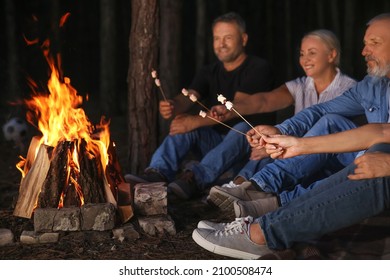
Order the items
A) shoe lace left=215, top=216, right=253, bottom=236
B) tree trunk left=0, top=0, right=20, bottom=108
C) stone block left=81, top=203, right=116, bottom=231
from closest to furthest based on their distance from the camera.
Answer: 1. shoe lace left=215, top=216, right=253, bottom=236
2. stone block left=81, top=203, right=116, bottom=231
3. tree trunk left=0, top=0, right=20, bottom=108

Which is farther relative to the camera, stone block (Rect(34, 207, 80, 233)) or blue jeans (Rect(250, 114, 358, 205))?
blue jeans (Rect(250, 114, 358, 205))

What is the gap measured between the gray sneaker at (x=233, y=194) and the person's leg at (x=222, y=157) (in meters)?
0.60

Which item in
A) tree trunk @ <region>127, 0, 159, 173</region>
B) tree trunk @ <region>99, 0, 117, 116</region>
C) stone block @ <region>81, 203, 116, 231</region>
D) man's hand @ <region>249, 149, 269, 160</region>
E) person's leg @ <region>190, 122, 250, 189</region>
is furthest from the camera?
tree trunk @ <region>99, 0, 117, 116</region>

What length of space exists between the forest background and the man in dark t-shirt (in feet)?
1.64

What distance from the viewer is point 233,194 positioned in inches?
168

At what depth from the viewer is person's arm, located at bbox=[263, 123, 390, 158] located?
11.3 ft

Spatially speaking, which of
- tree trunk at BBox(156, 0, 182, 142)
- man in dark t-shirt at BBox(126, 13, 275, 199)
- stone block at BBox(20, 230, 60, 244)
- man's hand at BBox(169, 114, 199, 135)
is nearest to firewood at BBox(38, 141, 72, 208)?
stone block at BBox(20, 230, 60, 244)

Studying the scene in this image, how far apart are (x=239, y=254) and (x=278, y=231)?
13.0 inches

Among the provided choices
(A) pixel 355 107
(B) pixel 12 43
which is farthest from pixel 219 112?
(B) pixel 12 43

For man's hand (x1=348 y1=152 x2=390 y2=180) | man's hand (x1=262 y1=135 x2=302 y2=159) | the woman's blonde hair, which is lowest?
man's hand (x1=348 y1=152 x2=390 y2=180)

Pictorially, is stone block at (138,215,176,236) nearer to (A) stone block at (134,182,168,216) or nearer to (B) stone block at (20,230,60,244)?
(A) stone block at (134,182,168,216)

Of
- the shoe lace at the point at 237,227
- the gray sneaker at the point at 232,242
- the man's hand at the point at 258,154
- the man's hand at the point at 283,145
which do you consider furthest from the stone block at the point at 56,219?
the man's hand at the point at 258,154
